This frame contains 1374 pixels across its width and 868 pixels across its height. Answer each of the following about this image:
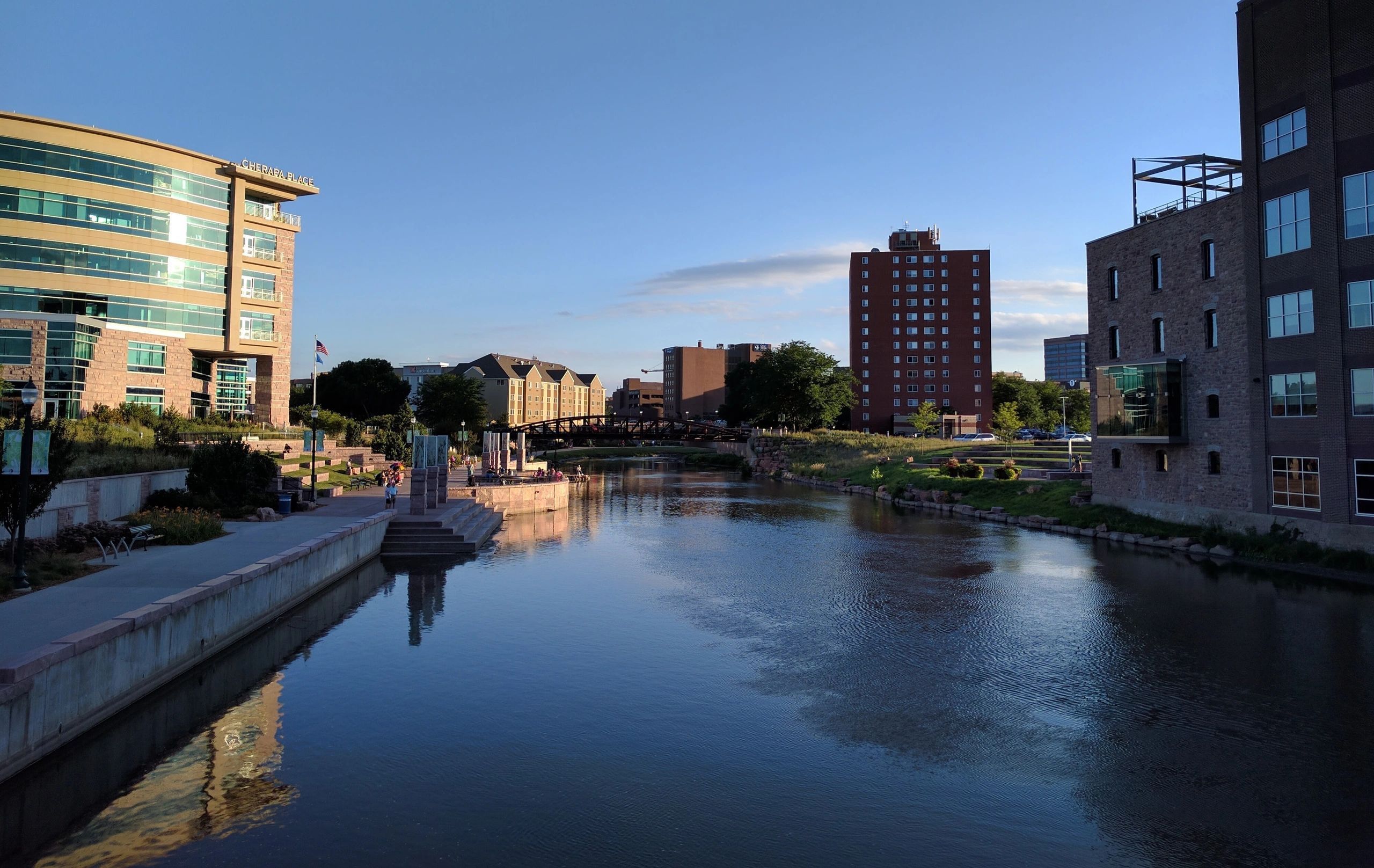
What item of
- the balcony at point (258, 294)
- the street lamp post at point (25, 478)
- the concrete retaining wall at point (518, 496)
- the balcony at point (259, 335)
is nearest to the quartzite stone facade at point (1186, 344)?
the concrete retaining wall at point (518, 496)

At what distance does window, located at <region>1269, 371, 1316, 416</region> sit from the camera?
30.6 m

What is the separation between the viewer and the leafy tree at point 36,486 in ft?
57.5

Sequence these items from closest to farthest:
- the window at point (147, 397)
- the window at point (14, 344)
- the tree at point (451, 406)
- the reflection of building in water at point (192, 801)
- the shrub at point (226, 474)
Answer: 1. the reflection of building in water at point (192, 801)
2. the shrub at point (226, 474)
3. the window at point (14, 344)
4. the window at point (147, 397)
5. the tree at point (451, 406)

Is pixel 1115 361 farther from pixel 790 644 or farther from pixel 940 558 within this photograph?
pixel 790 644

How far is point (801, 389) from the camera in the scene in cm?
10719

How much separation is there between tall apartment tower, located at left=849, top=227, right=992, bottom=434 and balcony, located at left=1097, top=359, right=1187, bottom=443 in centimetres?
8139

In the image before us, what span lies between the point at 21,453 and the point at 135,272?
45.2m

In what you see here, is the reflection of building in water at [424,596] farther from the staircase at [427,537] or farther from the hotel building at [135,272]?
the hotel building at [135,272]

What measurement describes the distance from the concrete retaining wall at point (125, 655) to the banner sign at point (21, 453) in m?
4.18

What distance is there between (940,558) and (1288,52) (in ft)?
76.6

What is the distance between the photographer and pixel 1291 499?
31.6 m

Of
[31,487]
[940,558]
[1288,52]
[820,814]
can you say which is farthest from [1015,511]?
[31,487]

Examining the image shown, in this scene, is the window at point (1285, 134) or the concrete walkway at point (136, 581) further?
the window at point (1285, 134)

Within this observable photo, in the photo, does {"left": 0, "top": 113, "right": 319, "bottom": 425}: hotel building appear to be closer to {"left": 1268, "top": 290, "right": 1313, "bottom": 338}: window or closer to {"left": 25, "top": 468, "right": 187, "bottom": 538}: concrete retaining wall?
{"left": 25, "top": 468, "right": 187, "bottom": 538}: concrete retaining wall
